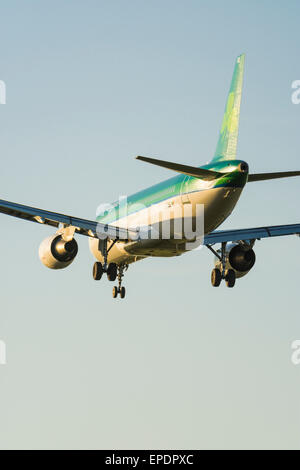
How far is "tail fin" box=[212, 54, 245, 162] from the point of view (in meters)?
57.4

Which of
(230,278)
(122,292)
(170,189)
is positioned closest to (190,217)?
(170,189)

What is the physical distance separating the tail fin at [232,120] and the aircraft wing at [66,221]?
712 cm

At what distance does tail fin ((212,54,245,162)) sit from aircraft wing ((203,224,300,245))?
5.27m

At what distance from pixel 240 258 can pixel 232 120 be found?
9.01m

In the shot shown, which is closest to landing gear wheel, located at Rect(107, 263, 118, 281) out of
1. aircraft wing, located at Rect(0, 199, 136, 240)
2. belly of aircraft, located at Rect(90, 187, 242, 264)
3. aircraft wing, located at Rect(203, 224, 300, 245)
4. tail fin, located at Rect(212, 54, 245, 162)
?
belly of aircraft, located at Rect(90, 187, 242, 264)

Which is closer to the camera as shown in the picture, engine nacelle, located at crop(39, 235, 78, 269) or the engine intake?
engine nacelle, located at crop(39, 235, 78, 269)

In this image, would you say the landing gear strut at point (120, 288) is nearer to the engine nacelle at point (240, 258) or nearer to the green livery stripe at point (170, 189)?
the green livery stripe at point (170, 189)

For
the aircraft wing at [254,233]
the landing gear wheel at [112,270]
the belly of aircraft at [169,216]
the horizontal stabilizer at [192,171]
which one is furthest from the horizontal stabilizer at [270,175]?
the landing gear wheel at [112,270]

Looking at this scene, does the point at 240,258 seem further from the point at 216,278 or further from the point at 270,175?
the point at 270,175

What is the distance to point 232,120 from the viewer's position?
5803 cm

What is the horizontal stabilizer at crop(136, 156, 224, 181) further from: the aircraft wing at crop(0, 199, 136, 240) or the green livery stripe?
the aircraft wing at crop(0, 199, 136, 240)

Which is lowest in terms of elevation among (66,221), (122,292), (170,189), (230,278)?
(230,278)

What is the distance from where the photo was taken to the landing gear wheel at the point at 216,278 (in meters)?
61.1

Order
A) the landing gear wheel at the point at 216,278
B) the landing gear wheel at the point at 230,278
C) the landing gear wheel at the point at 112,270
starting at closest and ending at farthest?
1. the landing gear wheel at the point at 230,278
2. the landing gear wheel at the point at 216,278
3. the landing gear wheel at the point at 112,270
